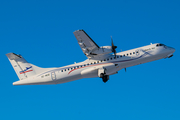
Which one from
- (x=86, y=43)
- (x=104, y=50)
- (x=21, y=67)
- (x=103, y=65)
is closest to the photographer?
(x=86, y=43)

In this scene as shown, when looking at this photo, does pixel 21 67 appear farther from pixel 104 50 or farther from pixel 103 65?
pixel 104 50

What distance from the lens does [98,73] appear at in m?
28.0

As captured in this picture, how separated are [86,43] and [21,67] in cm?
948

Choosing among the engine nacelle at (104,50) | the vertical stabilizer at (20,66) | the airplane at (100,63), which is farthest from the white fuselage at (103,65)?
the engine nacelle at (104,50)

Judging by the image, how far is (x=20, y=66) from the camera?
98.9 feet

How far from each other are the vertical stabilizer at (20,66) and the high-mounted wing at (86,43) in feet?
24.9

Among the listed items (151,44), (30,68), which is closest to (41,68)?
(30,68)

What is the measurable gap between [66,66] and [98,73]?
4126mm

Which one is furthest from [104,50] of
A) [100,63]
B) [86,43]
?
[86,43]

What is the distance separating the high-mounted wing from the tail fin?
731 cm

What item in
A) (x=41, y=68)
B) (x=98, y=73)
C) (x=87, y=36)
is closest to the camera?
(x=87, y=36)

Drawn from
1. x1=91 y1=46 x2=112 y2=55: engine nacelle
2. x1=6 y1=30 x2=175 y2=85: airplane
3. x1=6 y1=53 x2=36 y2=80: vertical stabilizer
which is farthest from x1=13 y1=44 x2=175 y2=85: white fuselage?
x1=91 y1=46 x2=112 y2=55: engine nacelle

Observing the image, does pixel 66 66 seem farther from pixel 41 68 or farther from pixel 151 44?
pixel 151 44

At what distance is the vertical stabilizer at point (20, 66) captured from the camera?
2975cm
